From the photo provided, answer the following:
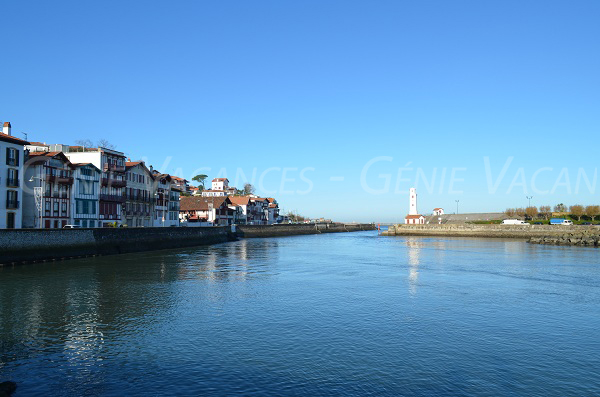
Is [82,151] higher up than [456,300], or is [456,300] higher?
[82,151]

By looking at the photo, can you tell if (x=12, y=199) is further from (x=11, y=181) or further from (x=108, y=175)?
(x=108, y=175)

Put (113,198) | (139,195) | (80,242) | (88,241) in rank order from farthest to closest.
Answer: (139,195) < (113,198) < (88,241) < (80,242)

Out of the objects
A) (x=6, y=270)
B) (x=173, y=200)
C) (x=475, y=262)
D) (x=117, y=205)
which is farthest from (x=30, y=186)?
(x=475, y=262)

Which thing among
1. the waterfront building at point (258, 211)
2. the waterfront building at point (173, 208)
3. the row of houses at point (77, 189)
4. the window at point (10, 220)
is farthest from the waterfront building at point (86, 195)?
the waterfront building at point (258, 211)

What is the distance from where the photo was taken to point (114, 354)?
17.8m

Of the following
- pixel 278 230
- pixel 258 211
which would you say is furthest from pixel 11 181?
pixel 258 211

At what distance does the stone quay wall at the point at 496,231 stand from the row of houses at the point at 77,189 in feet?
272

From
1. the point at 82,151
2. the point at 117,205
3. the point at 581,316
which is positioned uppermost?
the point at 82,151

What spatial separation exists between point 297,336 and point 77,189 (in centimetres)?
6001

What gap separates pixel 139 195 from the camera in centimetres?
8681

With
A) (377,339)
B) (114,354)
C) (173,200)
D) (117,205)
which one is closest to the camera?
(114,354)

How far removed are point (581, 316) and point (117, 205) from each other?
2848 inches

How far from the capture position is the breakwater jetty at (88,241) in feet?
149

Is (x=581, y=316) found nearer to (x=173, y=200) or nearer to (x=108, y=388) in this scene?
(x=108, y=388)
